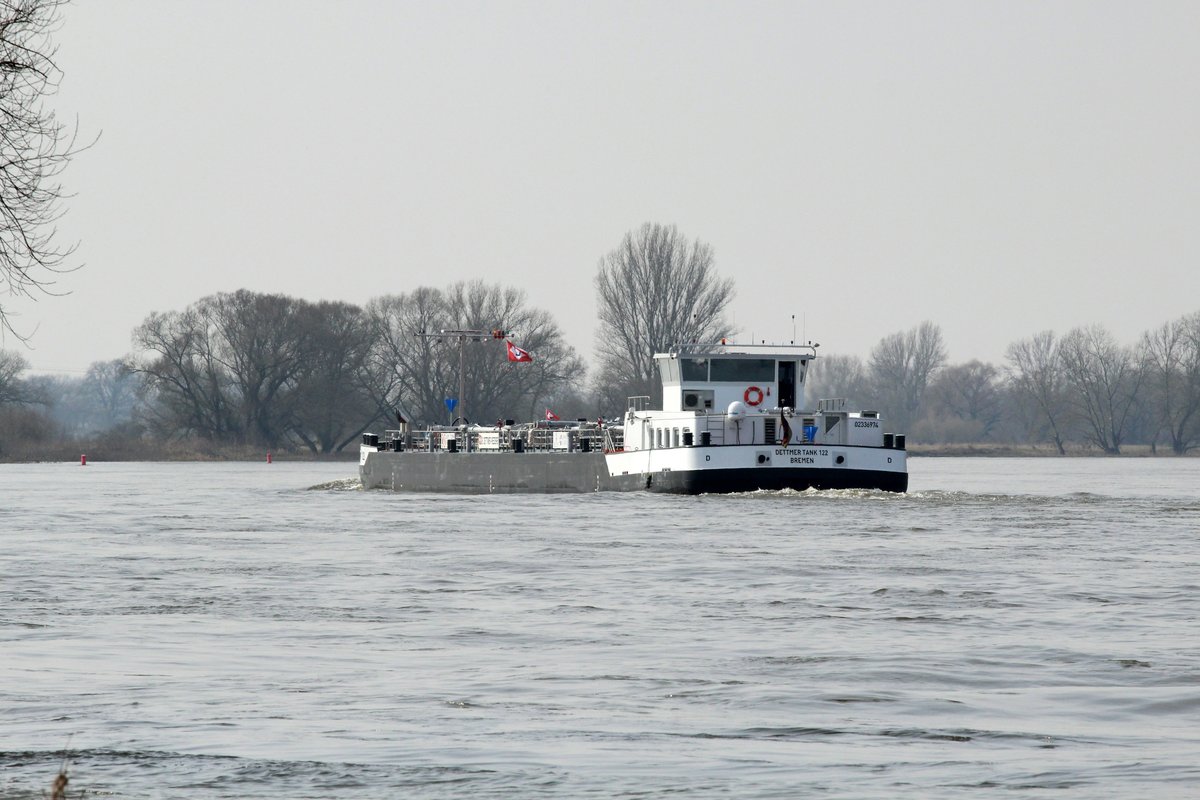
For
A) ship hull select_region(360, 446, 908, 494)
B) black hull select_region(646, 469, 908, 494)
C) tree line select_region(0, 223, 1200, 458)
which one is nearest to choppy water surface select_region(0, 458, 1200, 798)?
black hull select_region(646, 469, 908, 494)

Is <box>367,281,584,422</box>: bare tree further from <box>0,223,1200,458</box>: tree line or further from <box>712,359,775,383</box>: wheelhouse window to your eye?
<box>712,359,775,383</box>: wheelhouse window

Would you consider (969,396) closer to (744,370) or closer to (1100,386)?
(1100,386)

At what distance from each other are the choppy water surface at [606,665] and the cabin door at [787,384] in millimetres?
21594

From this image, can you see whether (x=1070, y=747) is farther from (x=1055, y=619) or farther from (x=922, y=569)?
(x=922, y=569)

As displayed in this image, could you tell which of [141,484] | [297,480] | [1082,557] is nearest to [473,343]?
[297,480]

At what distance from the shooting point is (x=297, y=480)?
285 ft

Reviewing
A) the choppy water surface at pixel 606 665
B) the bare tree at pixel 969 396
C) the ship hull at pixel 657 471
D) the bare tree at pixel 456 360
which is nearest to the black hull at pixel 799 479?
the ship hull at pixel 657 471

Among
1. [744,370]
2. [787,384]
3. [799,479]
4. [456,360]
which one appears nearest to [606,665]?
[799,479]

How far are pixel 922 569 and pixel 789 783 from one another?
17.5 m

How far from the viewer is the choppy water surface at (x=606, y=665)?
36.6 feet

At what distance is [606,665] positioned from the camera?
1647 cm

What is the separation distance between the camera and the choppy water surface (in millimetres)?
11148

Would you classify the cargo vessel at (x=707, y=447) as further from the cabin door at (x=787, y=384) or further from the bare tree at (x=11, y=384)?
the bare tree at (x=11, y=384)

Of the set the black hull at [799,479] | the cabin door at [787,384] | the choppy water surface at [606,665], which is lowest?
the choppy water surface at [606,665]
